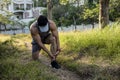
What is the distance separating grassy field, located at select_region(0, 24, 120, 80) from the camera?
6105 millimetres

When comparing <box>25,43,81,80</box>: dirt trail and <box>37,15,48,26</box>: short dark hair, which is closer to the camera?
<box>25,43,81,80</box>: dirt trail

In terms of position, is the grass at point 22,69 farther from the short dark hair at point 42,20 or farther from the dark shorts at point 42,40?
the short dark hair at point 42,20

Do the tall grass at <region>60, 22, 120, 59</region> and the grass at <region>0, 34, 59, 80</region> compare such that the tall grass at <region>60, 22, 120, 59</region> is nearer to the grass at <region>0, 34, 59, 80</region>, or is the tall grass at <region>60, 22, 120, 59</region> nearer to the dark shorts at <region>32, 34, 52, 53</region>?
the dark shorts at <region>32, 34, 52, 53</region>

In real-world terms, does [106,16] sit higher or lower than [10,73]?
higher

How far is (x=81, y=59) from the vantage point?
23.2 feet

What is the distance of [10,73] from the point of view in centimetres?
622

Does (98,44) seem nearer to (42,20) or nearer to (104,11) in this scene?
(42,20)

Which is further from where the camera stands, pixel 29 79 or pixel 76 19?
pixel 76 19

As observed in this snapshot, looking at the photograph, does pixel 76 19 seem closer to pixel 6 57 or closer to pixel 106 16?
pixel 106 16

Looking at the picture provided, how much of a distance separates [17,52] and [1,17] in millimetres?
1757

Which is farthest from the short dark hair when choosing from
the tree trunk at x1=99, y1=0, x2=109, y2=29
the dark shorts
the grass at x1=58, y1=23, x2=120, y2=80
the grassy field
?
the tree trunk at x1=99, y1=0, x2=109, y2=29

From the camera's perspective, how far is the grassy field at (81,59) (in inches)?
240

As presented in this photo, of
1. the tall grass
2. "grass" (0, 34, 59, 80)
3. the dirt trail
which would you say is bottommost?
the dirt trail

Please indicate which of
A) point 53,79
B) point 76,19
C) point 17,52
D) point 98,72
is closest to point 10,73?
point 53,79
